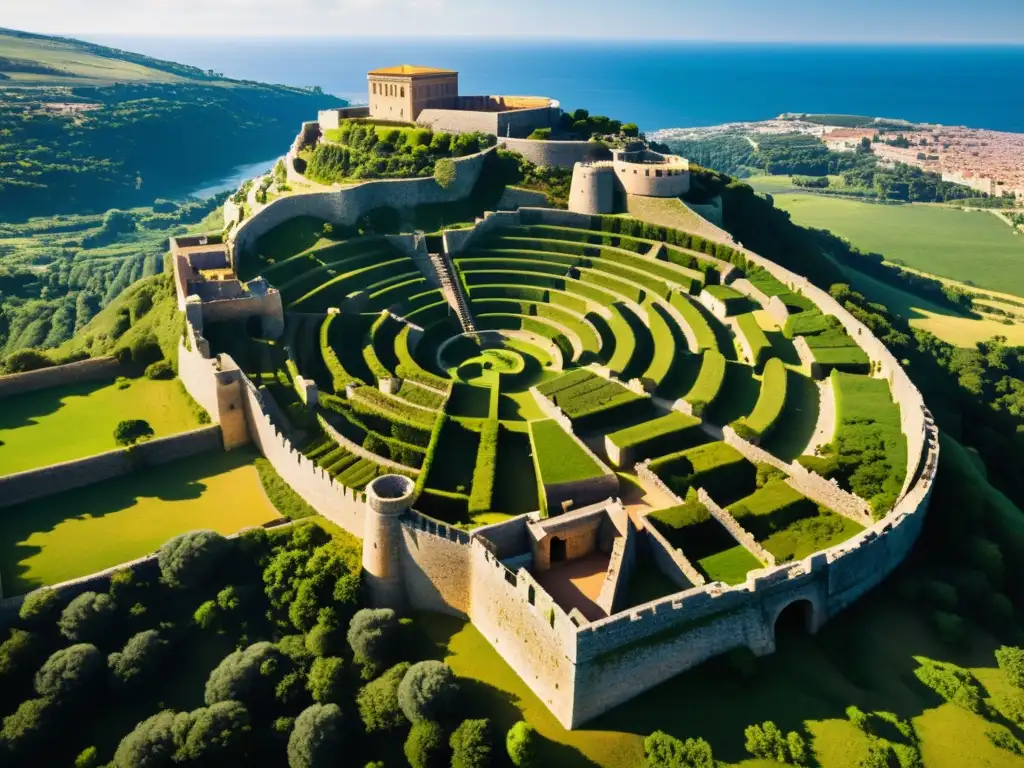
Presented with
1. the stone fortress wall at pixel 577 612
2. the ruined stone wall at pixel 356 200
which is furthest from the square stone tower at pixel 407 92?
the stone fortress wall at pixel 577 612

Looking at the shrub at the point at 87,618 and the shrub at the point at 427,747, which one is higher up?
the shrub at the point at 87,618

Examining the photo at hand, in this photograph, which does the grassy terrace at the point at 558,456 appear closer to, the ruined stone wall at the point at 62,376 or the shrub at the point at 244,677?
the shrub at the point at 244,677

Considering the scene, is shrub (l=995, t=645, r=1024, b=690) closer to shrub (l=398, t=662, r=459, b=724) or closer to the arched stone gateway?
the arched stone gateway

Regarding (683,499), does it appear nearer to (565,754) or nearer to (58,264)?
(565,754)

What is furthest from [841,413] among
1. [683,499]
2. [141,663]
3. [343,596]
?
[141,663]

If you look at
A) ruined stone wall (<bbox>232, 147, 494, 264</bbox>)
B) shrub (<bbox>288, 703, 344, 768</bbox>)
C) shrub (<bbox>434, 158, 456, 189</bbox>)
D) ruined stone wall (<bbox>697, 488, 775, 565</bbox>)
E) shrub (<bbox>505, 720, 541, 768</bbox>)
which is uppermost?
shrub (<bbox>434, 158, 456, 189</bbox>)

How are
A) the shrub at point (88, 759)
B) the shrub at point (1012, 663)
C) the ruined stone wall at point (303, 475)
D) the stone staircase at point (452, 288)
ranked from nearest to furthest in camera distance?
the shrub at point (88, 759), the shrub at point (1012, 663), the ruined stone wall at point (303, 475), the stone staircase at point (452, 288)

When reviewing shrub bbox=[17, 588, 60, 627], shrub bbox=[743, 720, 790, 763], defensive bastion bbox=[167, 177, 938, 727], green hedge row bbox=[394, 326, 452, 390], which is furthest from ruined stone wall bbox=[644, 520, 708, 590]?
shrub bbox=[17, 588, 60, 627]

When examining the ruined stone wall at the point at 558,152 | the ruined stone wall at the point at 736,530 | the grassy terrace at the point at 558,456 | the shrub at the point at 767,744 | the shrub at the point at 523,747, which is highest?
the ruined stone wall at the point at 558,152
